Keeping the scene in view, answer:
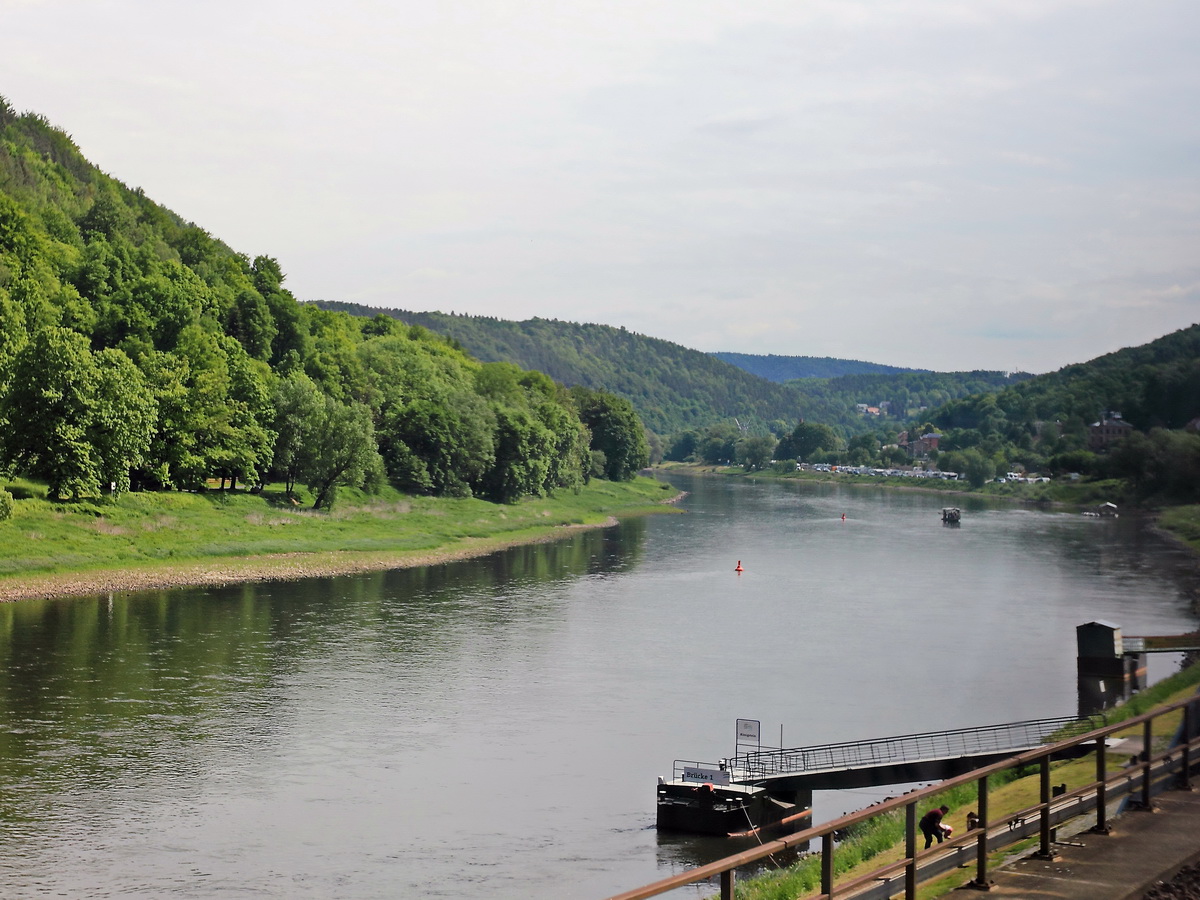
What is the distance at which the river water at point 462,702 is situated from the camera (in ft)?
96.5

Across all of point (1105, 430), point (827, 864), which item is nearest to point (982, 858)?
point (827, 864)

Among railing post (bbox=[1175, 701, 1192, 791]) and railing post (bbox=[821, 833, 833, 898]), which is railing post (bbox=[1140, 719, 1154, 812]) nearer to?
railing post (bbox=[1175, 701, 1192, 791])

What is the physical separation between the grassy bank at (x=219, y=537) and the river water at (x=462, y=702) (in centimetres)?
363

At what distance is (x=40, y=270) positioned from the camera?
94.7 meters

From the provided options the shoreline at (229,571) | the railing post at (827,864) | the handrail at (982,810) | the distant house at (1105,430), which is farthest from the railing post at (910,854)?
the distant house at (1105,430)

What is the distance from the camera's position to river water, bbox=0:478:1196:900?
96.5 ft

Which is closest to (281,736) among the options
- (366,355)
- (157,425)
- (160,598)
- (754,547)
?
(160,598)

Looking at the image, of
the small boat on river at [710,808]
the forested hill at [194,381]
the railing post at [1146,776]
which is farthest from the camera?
the forested hill at [194,381]

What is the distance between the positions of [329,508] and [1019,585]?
53231 mm

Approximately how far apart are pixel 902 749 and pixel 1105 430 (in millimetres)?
147948

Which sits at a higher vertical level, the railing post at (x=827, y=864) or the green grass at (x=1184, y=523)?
the railing post at (x=827, y=864)

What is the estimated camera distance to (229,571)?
71.6m

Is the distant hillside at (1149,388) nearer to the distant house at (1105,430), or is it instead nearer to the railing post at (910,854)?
the distant house at (1105,430)

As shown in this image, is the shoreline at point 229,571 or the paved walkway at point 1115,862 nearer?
the paved walkway at point 1115,862
